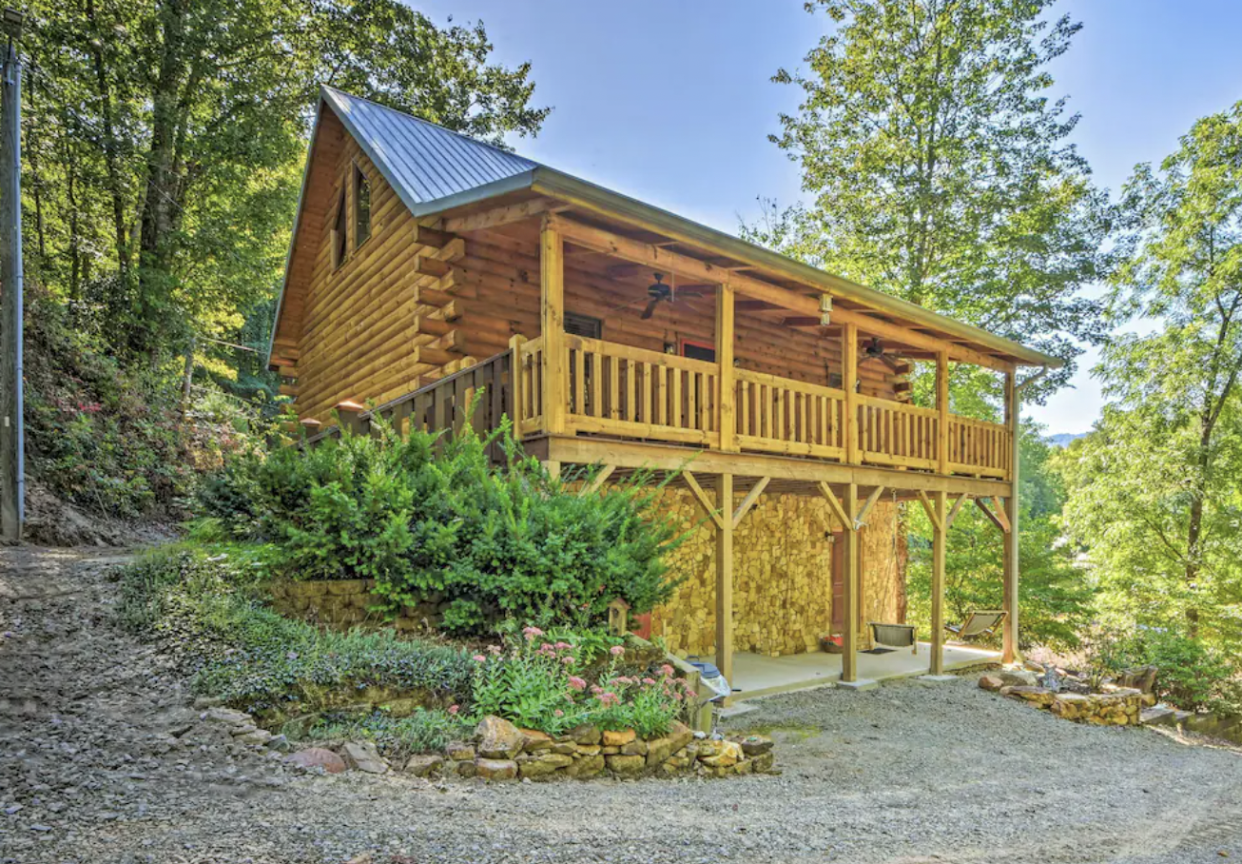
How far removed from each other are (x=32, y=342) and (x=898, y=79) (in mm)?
19247

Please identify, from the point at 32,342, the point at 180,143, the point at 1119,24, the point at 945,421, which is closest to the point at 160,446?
the point at 32,342

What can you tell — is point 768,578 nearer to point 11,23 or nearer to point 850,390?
point 850,390

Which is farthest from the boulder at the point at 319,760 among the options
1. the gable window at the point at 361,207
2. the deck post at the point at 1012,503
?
the deck post at the point at 1012,503

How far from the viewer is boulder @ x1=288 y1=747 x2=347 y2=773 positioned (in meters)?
3.68

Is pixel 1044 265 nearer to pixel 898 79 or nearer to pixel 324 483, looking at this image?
pixel 898 79

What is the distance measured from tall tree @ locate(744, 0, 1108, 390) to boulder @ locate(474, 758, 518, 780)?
17071 millimetres

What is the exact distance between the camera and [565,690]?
4.77 metres

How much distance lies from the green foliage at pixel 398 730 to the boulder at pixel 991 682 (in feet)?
27.1

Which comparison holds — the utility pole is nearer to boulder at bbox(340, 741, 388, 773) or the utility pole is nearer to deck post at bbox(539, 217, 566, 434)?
deck post at bbox(539, 217, 566, 434)

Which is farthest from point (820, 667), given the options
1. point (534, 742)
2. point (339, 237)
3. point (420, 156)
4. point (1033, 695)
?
point (339, 237)

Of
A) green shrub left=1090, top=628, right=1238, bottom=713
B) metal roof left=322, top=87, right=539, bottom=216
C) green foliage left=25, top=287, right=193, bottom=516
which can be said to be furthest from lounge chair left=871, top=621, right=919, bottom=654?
green foliage left=25, top=287, right=193, bottom=516

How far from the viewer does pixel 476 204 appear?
756cm

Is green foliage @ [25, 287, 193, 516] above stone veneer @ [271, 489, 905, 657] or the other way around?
above

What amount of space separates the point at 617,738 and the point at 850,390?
20.5 ft
